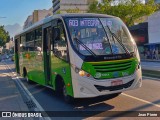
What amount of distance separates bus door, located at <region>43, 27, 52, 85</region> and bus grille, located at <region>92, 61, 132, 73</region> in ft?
9.22

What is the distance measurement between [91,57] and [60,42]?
1454mm

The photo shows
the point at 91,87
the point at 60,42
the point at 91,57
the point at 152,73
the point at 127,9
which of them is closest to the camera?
the point at 91,87

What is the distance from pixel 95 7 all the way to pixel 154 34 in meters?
15.8

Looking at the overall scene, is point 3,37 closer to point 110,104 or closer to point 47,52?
point 47,52

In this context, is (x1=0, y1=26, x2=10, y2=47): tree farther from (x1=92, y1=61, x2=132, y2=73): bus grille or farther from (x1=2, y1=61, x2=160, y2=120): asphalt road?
(x1=92, y1=61, x2=132, y2=73): bus grille

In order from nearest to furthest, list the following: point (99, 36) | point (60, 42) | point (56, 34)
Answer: point (99, 36) → point (60, 42) → point (56, 34)

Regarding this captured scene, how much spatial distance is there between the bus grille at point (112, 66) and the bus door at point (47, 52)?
111 inches

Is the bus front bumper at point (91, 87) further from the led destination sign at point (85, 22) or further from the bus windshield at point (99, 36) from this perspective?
the led destination sign at point (85, 22)

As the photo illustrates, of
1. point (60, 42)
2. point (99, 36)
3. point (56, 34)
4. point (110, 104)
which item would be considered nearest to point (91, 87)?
point (110, 104)

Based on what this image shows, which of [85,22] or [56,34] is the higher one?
[85,22]

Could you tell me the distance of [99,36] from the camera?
842cm

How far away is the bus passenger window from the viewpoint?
8526 millimetres

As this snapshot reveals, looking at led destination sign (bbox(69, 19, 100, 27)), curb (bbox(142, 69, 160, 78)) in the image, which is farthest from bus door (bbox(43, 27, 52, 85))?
curb (bbox(142, 69, 160, 78))

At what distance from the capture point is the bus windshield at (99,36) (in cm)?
810
